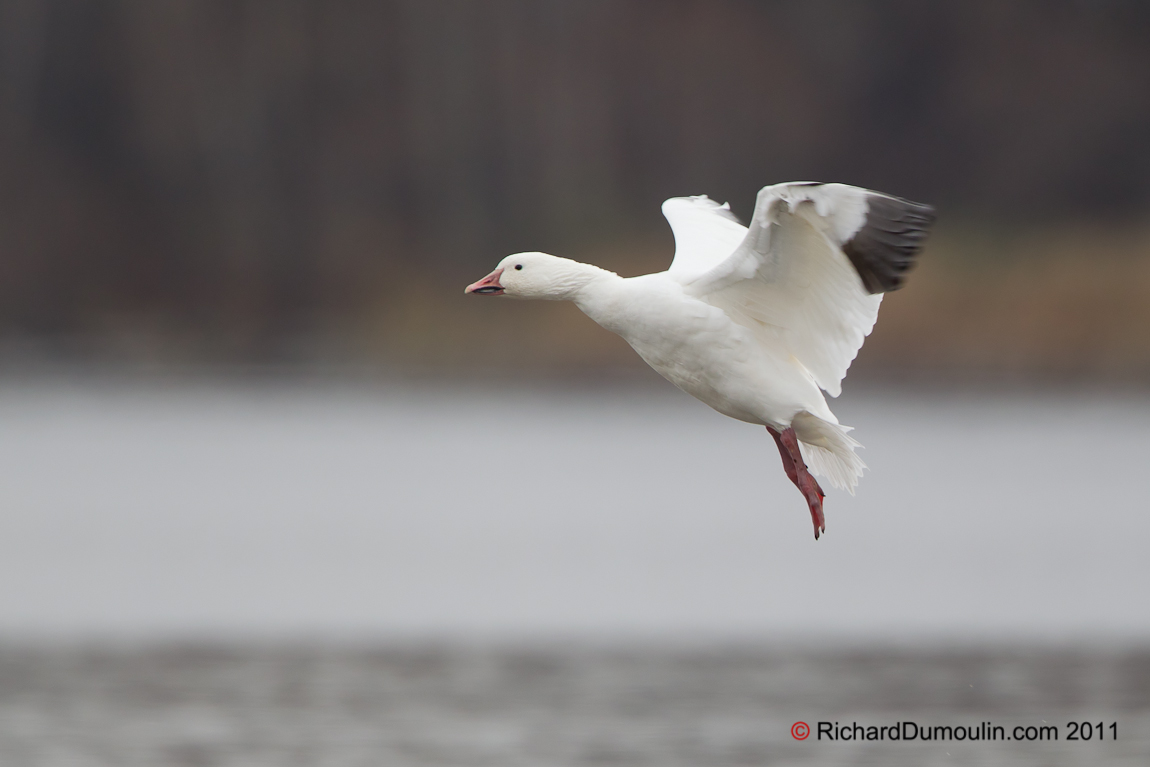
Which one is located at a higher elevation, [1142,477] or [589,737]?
[1142,477]

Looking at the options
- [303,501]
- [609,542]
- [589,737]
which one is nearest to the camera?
[589,737]

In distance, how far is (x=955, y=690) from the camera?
42.7 ft

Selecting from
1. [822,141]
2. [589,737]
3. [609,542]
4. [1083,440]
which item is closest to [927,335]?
[1083,440]

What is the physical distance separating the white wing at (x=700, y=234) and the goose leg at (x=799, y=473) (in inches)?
36.1

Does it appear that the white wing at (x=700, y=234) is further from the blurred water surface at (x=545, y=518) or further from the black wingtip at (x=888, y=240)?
the blurred water surface at (x=545, y=518)

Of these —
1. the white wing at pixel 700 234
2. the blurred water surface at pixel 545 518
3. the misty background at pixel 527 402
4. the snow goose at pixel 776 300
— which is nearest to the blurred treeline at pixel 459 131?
the misty background at pixel 527 402

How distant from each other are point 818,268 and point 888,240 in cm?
40

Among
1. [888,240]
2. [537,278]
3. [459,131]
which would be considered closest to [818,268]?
[888,240]

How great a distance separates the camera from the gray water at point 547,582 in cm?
1218

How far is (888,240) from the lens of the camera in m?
8.28

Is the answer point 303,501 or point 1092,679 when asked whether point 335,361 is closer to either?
point 303,501

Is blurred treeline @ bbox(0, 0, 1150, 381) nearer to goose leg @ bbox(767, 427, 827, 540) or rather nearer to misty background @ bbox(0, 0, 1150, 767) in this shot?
misty background @ bbox(0, 0, 1150, 767)

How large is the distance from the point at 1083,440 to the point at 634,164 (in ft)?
56.7

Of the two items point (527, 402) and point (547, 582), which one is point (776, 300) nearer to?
point (547, 582)
